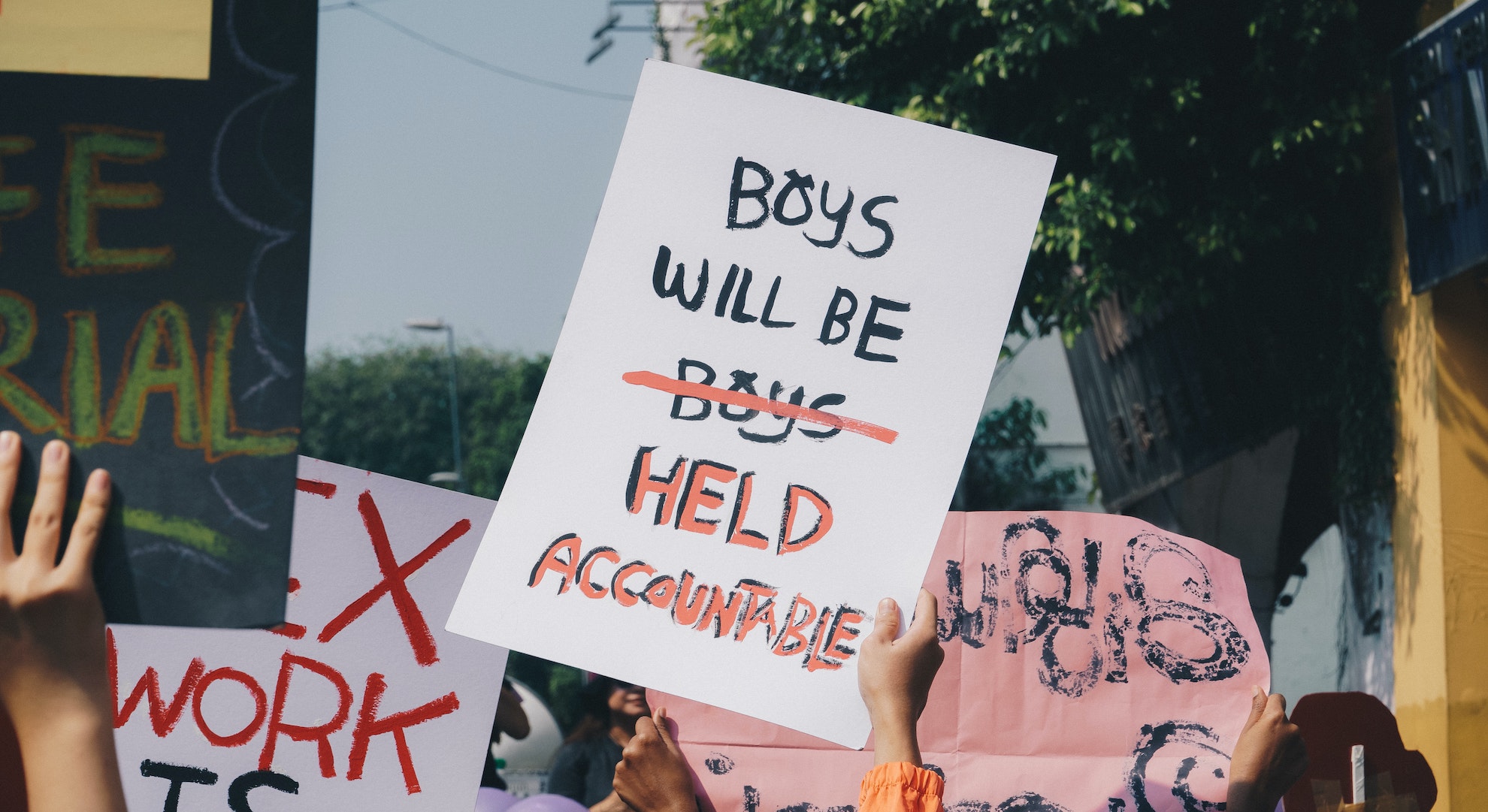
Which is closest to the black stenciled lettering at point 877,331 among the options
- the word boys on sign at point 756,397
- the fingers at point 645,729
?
the word boys on sign at point 756,397

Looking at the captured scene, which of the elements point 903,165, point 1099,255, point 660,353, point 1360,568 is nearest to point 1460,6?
point 1099,255

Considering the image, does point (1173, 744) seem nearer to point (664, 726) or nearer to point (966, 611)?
point (966, 611)

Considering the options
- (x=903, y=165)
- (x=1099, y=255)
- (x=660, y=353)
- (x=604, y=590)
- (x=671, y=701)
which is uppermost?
(x=1099, y=255)

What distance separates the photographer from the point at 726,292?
2072 mm

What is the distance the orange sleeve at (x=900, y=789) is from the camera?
1.61 metres

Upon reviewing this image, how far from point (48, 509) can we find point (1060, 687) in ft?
6.25

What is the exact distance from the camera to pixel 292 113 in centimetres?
145

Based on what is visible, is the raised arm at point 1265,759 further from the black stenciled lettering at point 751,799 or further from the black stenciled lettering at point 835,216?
the black stenciled lettering at point 835,216

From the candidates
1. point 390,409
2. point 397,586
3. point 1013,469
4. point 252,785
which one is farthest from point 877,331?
point 390,409

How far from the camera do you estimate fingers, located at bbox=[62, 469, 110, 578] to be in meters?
1.13

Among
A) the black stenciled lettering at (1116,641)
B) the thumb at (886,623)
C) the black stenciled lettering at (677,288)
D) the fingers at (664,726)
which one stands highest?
the black stenciled lettering at (677,288)

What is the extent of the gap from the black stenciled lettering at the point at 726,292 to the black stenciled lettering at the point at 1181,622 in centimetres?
105

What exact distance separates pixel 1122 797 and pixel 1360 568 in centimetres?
416

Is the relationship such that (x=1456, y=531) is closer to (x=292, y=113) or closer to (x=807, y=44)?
(x=807, y=44)
